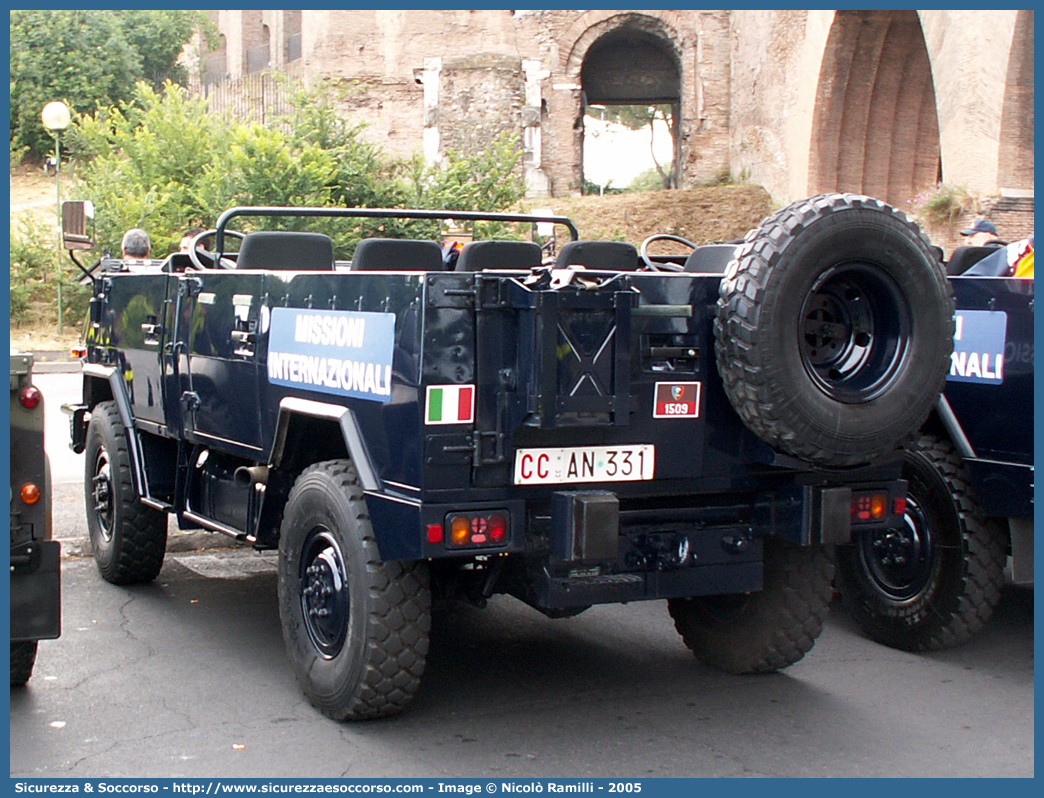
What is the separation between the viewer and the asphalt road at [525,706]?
4.35 meters

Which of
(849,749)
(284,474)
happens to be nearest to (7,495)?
(284,474)

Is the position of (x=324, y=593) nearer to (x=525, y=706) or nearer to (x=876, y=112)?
(x=525, y=706)

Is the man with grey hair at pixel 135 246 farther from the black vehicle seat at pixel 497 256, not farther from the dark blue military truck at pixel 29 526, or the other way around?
the dark blue military truck at pixel 29 526

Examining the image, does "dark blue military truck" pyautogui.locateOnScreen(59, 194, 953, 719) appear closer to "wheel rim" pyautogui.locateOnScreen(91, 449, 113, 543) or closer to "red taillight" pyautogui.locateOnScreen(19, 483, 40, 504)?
"red taillight" pyautogui.locateOnScreen(19, 483, 40, 504)

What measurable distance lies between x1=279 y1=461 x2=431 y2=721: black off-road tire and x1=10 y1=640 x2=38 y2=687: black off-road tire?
3.22 feet

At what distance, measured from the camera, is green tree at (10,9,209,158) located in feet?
145

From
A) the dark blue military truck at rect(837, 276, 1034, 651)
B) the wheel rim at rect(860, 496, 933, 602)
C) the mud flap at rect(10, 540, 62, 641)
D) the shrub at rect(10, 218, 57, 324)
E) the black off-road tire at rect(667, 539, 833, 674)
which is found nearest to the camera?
the mud flap at rect(10, 540, 62, 641)

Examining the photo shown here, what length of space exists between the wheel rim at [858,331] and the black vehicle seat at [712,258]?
1072 mm

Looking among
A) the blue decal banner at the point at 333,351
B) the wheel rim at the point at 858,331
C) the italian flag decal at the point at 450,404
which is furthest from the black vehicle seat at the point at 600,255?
the italian flag decal at the point at 450,404

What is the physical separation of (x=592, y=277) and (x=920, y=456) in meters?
2.40

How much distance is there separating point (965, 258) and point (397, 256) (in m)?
3.39

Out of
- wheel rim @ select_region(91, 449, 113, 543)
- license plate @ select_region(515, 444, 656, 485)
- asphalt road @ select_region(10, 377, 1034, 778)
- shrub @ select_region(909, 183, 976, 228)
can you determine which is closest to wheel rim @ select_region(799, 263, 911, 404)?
license plate @ select_region(515, 444, 656, 485)

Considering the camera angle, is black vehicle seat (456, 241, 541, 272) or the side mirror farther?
the side mirror

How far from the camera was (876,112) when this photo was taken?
25.4 m
